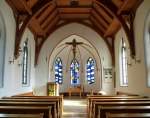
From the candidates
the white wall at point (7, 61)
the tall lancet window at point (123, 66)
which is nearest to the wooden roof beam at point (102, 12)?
the tall lancet window at point (123, 66)

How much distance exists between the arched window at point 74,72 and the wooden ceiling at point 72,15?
551cm

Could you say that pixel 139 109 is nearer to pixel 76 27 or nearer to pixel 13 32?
pixel 13 32

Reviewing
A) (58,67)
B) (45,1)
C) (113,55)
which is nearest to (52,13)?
(45,1)

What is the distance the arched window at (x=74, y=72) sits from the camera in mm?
18594

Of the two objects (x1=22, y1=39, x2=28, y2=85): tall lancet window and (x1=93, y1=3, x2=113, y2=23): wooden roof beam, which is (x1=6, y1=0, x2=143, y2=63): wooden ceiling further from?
(x1=22, y1=39, x2=28, y2=85): tall lancet window

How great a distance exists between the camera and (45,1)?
31.7 ft

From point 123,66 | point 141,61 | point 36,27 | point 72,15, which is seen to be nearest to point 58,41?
point 72,15

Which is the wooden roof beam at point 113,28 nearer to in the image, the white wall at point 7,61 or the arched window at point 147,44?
the arched window at point 147,44

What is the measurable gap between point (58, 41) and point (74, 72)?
5460 millimetres

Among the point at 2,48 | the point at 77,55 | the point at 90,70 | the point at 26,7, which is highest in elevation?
the point at 26,7

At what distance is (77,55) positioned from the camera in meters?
18.5

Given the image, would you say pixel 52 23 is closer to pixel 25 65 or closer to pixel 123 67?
pixel 25 65

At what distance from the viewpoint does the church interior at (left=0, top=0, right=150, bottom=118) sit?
25.7 ft

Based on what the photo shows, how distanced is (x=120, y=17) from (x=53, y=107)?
5655mm
